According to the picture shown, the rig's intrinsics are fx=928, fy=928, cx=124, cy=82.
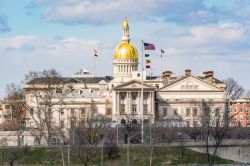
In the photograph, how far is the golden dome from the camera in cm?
19200

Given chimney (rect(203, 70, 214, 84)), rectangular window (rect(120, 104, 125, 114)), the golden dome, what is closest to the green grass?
rectangular window (rect(120, 104, 125, 114))

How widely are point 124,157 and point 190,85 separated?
73.8 metres

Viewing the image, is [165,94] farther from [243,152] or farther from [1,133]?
[243,152]

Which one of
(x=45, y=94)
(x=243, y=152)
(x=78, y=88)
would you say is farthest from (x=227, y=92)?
(x=243, y=152)

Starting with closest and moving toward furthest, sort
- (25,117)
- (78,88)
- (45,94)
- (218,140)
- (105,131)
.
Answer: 1. (218,140)
2. (105,131)
3. (45,94)
4. (25,117)
5. (78,88)

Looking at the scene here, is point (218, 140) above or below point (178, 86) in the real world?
below

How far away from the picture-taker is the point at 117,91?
573 feet

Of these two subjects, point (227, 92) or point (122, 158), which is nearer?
point (122, 158)

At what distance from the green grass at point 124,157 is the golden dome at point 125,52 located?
276ft

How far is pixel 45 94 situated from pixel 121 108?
36.9m

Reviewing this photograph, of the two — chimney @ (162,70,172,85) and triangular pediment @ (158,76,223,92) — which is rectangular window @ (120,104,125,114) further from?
chimney @ (162,70,172,85)

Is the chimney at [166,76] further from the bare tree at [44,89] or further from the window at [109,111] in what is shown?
the bare tree at [44,89]

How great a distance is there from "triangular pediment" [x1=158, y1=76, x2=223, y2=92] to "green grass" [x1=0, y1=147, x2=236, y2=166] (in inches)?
2738

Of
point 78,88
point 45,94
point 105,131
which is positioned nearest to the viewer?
point 105,131
